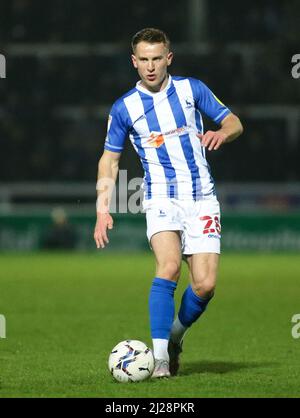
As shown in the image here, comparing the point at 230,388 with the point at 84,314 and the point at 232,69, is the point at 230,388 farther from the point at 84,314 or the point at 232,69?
the point at 232,69

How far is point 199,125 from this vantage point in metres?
6.89

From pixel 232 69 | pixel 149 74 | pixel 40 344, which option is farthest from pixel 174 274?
pixel 232 69

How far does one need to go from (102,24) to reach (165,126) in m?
21.1

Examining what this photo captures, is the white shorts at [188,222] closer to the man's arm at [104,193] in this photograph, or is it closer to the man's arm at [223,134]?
the man's arm at [104,193]

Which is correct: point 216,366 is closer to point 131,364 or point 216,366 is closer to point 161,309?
point 161,309

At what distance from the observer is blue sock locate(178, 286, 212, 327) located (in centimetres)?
682

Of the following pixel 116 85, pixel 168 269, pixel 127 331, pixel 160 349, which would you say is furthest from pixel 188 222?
Result: pixel 116 85

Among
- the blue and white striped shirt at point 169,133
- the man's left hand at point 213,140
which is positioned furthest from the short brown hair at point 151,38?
the man's left hand at point 213,140

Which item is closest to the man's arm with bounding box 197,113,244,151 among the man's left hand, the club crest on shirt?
the man's left hand

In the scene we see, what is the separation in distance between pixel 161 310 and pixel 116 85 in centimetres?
2085

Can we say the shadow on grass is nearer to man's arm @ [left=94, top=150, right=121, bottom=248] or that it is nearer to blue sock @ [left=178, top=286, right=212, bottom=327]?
blue sock @ [left=178, top=286, right=212, bottom=327]

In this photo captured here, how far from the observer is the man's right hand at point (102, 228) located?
655 centimetres

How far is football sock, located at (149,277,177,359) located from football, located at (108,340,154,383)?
0.49 ft

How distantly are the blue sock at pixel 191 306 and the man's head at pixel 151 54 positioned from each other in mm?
1419
